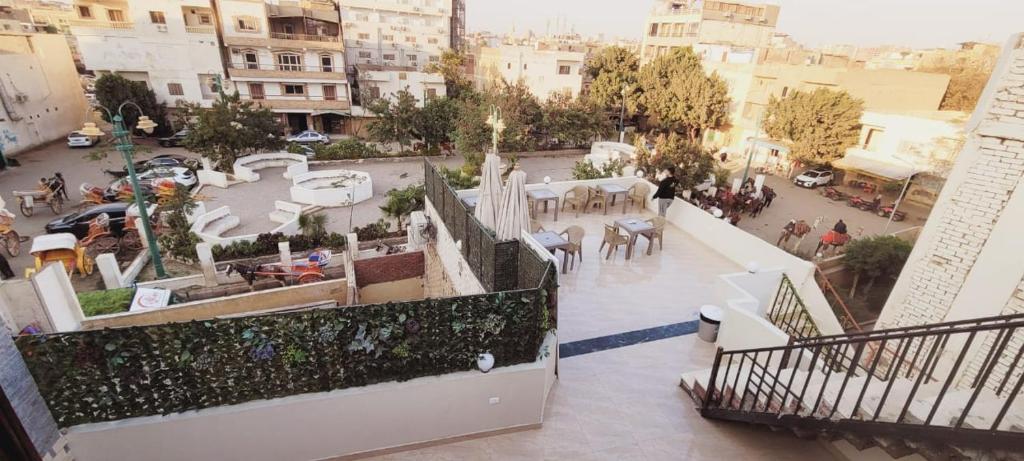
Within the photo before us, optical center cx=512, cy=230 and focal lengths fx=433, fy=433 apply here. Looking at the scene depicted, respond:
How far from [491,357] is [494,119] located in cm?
454

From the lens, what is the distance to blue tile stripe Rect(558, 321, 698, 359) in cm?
691

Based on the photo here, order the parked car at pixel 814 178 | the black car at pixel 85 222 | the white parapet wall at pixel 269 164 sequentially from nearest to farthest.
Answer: the black car at pixel 85 222 < the white parapet wall at pixel 269 164 < the parked car at pixel 814 178

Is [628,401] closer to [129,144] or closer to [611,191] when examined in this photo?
[611,191]

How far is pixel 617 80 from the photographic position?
3516 centimetres

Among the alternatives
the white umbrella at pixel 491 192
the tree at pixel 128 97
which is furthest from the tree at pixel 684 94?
the tree at pixel 128 97

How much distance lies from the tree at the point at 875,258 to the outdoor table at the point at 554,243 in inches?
320

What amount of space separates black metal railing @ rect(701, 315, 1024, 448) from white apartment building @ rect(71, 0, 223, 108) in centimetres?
3675

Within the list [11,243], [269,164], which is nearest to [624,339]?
[11,243]

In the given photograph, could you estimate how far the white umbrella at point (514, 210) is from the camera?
7402 mm

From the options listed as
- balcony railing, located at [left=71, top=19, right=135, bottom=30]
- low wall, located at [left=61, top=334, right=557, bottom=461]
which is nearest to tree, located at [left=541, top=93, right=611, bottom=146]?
low wall, located at [left=61, top=334, right=557, bottom=461]

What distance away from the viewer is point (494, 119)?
8039 millimetres

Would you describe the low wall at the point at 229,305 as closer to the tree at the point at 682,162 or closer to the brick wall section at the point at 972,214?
the tree at the point at 682,162

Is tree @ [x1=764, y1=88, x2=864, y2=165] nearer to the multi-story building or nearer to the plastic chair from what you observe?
the plastic chair

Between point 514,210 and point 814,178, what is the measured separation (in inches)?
1044
